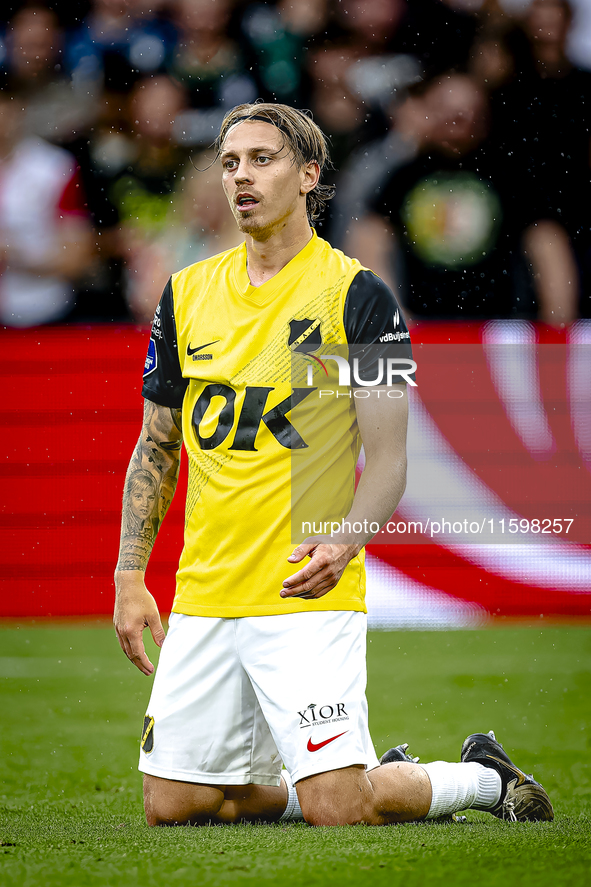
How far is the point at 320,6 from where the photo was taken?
5.24 m

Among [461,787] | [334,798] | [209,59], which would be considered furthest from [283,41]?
[334,798]

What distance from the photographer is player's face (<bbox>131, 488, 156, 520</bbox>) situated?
7.68ft

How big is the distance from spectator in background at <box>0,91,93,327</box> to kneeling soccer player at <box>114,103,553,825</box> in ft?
8.96

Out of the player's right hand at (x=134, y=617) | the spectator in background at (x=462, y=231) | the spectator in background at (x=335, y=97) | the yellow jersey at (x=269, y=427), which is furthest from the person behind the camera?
the spectator in background at (x=335, y=97)

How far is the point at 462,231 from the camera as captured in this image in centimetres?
495

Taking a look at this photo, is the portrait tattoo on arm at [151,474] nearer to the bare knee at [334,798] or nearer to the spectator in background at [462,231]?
the bare knee at [334,798]

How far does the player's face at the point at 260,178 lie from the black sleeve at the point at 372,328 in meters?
0.26

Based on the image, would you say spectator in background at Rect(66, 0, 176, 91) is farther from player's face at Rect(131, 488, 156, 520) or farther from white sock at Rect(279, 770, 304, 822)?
white sock at Rect(279, 770, 304, 822)

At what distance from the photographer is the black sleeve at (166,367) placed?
91.8 inches

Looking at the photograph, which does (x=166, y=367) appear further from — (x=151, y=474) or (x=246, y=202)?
(x=246, y=202)

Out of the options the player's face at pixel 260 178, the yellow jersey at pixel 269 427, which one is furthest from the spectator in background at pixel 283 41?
the yellow jersey at pixel 269 427

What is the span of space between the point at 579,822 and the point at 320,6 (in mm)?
4455

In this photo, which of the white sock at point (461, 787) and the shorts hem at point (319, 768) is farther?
the white sock at point (461, 787)

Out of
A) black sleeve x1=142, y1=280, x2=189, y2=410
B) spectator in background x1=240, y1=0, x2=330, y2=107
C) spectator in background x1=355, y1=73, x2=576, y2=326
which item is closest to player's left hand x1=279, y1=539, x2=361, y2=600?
black sleeve x1=142, y1=280, x2=189, y2=410
